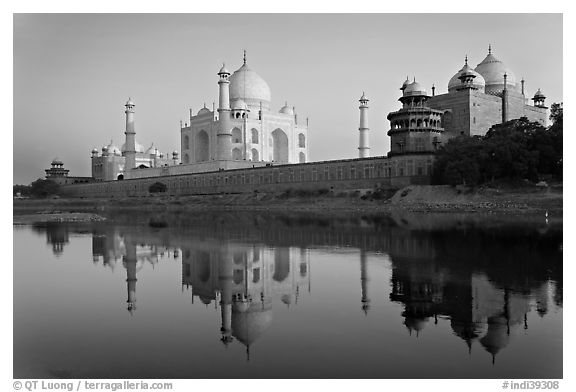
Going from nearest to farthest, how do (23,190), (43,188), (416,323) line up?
(416,323)
(43,188)
(23,190)

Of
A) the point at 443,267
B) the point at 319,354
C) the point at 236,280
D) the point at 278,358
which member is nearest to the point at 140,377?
the point at 278,358

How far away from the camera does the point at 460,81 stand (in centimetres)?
4509

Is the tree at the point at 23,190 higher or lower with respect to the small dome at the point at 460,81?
lower

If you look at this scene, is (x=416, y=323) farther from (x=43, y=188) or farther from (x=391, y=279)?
(x=43, y=188)

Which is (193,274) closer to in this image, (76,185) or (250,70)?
(250,70)

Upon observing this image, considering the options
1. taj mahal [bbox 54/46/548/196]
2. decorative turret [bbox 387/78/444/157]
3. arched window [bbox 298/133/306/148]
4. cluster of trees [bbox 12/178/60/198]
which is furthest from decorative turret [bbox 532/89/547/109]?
cluster of trees [bbox 12/178/60/198]

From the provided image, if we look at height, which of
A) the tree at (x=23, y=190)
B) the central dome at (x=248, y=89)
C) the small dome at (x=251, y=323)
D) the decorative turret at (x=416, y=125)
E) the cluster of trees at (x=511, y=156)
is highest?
the central dome at (x=248, y=89)

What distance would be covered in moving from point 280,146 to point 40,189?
35.5 m

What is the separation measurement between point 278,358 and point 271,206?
121 feet

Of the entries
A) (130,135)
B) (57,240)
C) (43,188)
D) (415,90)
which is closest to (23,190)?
(43,188)

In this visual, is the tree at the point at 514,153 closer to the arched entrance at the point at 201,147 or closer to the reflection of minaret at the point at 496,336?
the reflection of minaret at the point at 496,336

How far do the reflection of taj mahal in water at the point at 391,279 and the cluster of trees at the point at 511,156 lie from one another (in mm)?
16572

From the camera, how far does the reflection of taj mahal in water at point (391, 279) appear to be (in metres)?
7.21

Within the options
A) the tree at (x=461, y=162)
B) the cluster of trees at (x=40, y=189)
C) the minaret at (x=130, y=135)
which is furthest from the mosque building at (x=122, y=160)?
the tree at (x=461, y=162)
